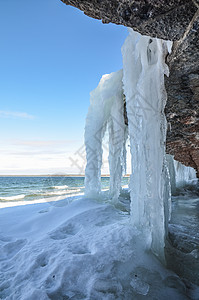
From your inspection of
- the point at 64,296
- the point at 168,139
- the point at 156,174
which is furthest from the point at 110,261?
the point at 168,139

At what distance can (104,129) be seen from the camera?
7.15 m

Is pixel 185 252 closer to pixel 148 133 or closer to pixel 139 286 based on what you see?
pixel 139 286

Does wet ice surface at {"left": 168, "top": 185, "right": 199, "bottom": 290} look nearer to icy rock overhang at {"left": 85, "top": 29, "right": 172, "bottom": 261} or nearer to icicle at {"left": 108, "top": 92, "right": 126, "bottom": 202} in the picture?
icy rock overhang at {"left": 85, "top": 29, "right": 172, "bottom": 261}

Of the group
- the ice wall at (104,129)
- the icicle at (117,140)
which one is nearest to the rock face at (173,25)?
the icicle at (117,140)

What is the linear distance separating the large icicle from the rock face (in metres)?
0.33

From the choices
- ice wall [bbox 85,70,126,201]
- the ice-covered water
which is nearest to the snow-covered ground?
ice wall [bbox 85,70,126,201]

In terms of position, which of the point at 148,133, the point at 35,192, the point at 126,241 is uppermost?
the point at 148,133

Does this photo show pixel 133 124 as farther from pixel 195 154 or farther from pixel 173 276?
pixel 195 154

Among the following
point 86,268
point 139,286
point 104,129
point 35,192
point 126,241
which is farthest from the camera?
point 35,192

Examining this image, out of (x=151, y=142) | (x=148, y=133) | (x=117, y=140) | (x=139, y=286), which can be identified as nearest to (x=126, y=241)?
(x=139, y=286)

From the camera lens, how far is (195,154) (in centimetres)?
658

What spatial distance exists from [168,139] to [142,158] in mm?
2731

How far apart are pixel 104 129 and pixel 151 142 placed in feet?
13.8

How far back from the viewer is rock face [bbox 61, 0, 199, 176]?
1.35 m
